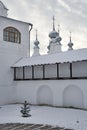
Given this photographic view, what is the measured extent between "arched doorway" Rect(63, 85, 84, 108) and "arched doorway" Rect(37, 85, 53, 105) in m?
1.35

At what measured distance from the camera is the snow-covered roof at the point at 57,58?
15891 mm

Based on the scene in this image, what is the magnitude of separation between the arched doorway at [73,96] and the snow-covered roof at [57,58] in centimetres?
194

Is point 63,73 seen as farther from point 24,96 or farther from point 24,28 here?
point 24,28

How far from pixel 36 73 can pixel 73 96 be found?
13.2 ft

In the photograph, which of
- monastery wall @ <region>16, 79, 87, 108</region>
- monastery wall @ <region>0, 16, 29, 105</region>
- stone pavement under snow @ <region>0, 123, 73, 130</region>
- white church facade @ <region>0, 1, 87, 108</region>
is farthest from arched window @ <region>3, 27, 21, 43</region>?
stone pavement under snow @ <region>0, 123, 73, 130</region>

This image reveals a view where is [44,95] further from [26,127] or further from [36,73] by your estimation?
[26,127]

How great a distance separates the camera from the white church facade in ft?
52.6

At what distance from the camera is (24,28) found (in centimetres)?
2064

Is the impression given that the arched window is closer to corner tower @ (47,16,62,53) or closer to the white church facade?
the white church facade

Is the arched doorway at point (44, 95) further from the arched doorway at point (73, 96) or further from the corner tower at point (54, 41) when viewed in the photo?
the corner tower at point (54, 41)

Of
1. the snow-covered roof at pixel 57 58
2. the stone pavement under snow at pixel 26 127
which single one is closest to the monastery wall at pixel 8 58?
the snow-covered roof at pixel 57 58

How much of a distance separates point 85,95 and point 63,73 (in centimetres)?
277

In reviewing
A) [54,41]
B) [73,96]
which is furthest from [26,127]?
[54,41]

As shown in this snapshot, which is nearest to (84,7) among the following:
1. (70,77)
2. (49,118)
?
(70,77)
